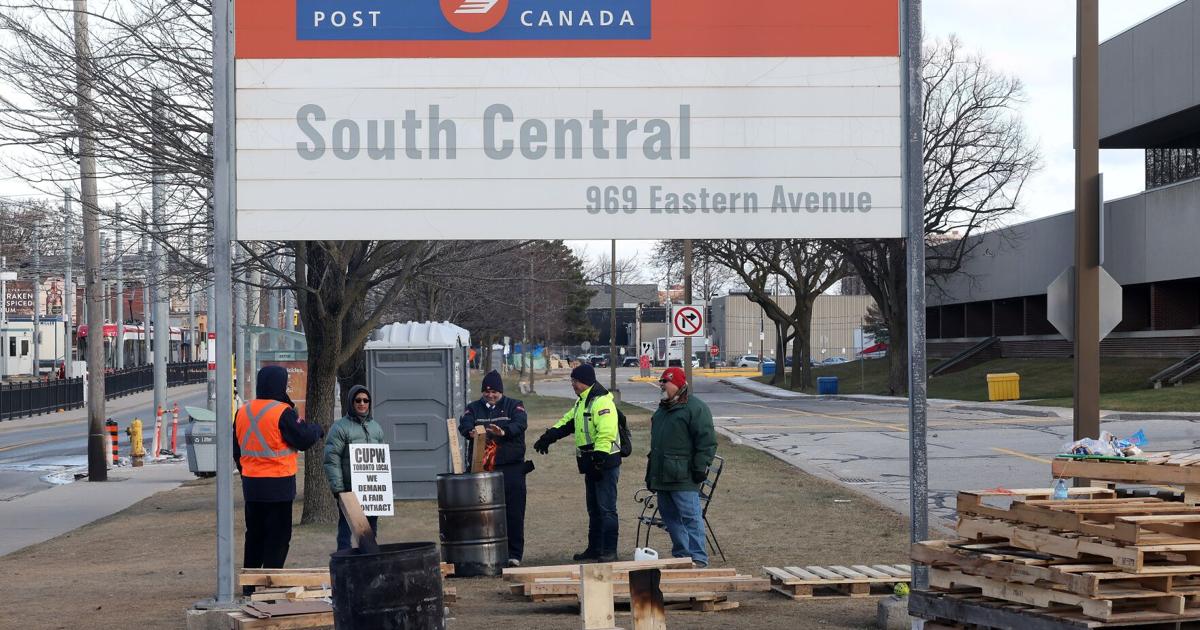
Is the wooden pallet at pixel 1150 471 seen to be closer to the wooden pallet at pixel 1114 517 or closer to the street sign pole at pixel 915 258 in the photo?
the wooden pallet at pixel 1114 517

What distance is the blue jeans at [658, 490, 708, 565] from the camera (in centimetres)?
1122

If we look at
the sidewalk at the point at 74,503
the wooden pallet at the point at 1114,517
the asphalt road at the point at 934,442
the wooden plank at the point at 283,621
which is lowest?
the sidewalk at the point at 74,503

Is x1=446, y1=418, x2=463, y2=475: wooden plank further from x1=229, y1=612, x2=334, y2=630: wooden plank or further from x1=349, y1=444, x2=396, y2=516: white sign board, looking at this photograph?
x1=229, y1=612, x2=334, y2=630: wooden plank

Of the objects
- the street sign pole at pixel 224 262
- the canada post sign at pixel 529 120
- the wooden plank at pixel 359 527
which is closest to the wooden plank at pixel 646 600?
the wooden plank at pixel 359 527

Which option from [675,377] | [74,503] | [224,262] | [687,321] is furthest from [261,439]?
[687,321]

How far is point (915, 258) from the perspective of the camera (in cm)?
888

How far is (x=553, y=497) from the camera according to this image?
1848 centimetres

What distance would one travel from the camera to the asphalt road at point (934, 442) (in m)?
18.8

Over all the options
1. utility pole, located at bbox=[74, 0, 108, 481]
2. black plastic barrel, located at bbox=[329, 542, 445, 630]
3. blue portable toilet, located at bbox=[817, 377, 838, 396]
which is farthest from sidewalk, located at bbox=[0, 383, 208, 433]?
blue portable toilet, located at bbox=[817, 377, 838, 396]

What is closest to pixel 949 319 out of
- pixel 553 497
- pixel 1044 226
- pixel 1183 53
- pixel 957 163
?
pixel 1044 226

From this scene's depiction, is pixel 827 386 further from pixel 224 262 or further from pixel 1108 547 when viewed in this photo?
pixel 1108 547

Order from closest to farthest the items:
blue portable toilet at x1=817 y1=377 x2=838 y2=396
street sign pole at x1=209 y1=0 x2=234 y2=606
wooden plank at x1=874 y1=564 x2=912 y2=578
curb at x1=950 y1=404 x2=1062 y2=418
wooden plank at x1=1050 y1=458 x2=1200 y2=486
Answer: wooden plank at x1=1050 y1=458 x2=1200 y2=486 < street sign pole at x1=209 y1=0 x2=234 y2=606 < wooden plank at x1=874 y1=564 x2=912 y2=578 < curb at x1=950 y1=404 x2=1062 y2=418 < blue portable toilet at x1=817 y1=377 x2=838 y2=396

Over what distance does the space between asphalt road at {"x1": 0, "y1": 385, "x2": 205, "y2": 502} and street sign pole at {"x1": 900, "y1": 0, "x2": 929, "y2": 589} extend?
1706cm

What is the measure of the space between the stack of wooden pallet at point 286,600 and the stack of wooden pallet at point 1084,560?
408cm
